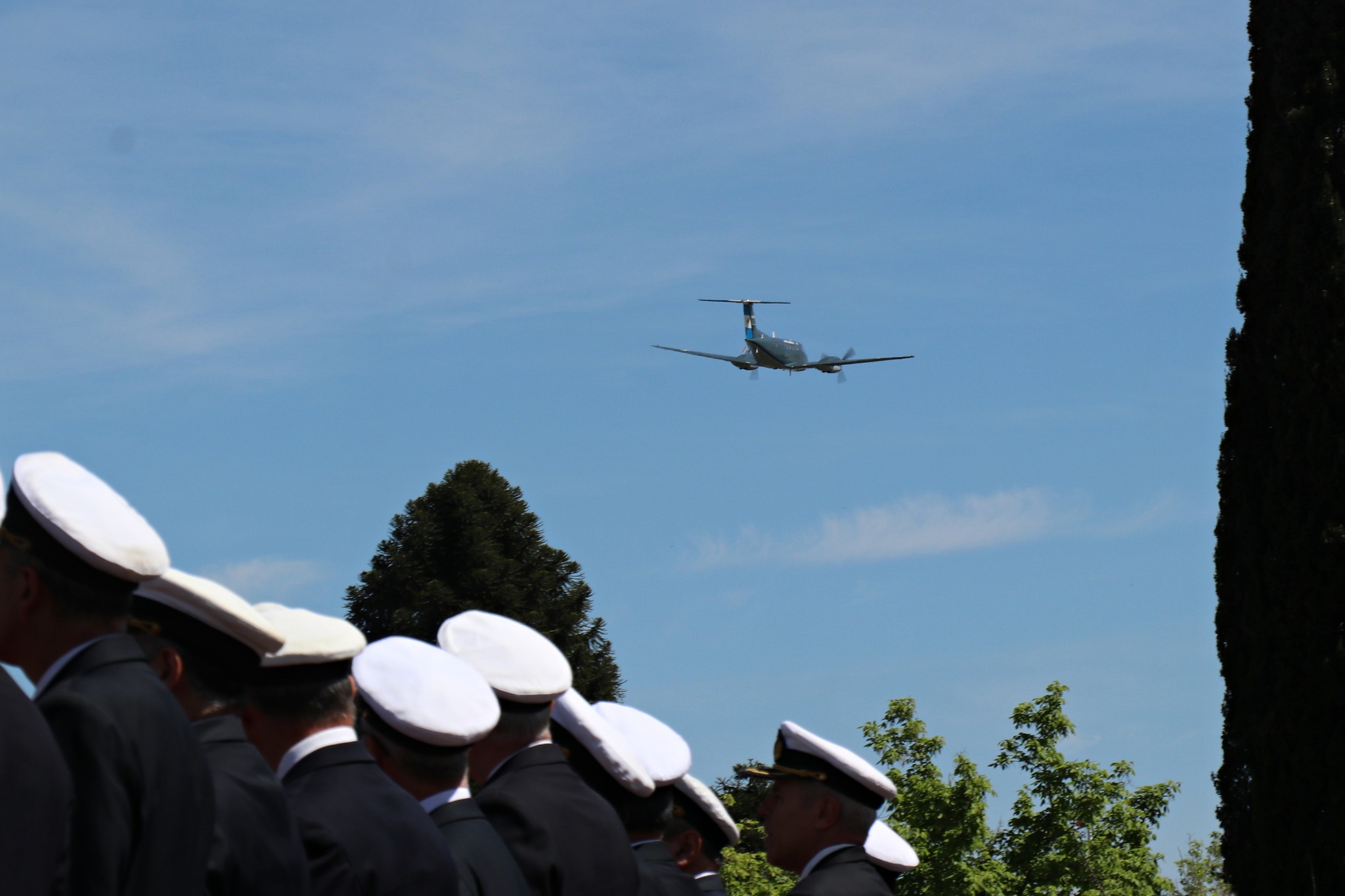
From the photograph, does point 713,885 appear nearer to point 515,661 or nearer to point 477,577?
point 515,661

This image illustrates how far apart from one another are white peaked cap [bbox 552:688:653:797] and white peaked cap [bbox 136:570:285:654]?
1869mm

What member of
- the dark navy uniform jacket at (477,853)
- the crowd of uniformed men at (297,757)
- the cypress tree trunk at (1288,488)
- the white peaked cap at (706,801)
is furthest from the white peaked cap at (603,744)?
the cypress tree trunk at (1288,488)

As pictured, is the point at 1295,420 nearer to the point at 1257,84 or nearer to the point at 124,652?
the point at 1257,84

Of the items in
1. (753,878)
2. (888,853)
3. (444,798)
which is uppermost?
(444,798)

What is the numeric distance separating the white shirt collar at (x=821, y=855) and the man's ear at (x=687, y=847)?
1758 mm

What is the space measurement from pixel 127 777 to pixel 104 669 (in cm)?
23

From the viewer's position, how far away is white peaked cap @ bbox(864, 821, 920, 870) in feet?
21.8

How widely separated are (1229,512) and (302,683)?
1865 cm

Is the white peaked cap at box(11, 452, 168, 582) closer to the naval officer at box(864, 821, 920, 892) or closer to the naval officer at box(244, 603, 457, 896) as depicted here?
the naval officer at box(244, 603, 457, 896)

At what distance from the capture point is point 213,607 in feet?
12.1

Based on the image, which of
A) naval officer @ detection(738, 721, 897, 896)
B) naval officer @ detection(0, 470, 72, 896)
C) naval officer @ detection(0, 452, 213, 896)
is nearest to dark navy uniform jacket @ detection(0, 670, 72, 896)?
naval officer @ detection(0, 470, 72, 896)

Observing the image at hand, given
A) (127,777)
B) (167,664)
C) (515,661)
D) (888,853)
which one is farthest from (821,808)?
(127,777)

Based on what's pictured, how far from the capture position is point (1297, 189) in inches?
793

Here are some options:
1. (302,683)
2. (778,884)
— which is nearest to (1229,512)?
(778,884)
